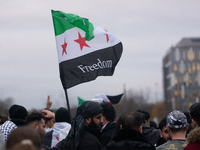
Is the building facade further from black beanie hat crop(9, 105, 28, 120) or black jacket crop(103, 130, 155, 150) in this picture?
black jacket crop(103, 130, 155, 150)

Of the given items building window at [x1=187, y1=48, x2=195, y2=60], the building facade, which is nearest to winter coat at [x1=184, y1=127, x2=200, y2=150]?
the building facade

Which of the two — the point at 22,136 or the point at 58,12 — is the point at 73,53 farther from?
the point at 22,136

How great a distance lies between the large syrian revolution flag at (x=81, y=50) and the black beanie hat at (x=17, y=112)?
2.46 feet

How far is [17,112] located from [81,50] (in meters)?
1.49

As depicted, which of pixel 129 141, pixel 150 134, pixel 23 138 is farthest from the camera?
pixel 150 134

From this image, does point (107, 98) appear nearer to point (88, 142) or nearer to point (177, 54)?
point (88, 142)

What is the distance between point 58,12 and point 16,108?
5.74ft

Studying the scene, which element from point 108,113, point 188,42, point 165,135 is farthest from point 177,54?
point 108,113

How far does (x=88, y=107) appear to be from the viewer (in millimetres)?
3799

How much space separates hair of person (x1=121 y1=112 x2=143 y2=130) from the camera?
3.66m

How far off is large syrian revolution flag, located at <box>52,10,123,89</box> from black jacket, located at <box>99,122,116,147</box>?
2.74 feet

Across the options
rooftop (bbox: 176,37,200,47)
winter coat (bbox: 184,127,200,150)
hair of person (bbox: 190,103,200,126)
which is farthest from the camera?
rooftop (bbox: 176,37,200,47)

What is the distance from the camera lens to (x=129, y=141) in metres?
3.56

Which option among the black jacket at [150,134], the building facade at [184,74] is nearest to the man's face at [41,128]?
the black jacket at [150,134]
